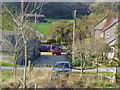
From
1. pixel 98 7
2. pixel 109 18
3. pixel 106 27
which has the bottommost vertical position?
pixel 106 27

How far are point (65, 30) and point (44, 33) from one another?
6234mm

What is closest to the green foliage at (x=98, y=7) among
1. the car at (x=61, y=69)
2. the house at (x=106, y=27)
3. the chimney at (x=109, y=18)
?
the house at (x=106, y=27)

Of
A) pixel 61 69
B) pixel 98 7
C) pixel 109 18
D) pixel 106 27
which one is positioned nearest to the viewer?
pixel 61 69

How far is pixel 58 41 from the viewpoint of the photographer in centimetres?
4103

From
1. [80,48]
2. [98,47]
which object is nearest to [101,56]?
[98,47]

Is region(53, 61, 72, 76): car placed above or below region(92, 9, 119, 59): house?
below

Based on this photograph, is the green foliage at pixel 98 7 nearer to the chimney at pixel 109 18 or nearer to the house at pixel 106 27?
the house at pixel 106 27

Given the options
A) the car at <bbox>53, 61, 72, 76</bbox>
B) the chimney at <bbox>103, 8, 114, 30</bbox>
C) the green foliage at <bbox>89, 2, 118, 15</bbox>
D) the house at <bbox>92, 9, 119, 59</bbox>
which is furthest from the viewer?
the green foliage at <bbox>89, 2, 118, 15</bbox>

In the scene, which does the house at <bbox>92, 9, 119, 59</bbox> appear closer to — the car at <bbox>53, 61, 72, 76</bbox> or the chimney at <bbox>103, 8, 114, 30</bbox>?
the chimney at <bbox>103, 8, 114, 30</bbox>

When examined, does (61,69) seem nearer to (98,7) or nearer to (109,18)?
(109,18)

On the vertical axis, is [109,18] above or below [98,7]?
below

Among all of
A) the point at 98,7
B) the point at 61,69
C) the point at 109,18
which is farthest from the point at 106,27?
the point at 61,69

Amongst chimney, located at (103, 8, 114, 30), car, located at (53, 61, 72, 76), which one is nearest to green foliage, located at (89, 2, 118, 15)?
chimney, located at (103, 8, 114, 30)

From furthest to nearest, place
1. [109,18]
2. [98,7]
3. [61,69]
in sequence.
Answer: [98,7]
[109,18]
[61,69]
